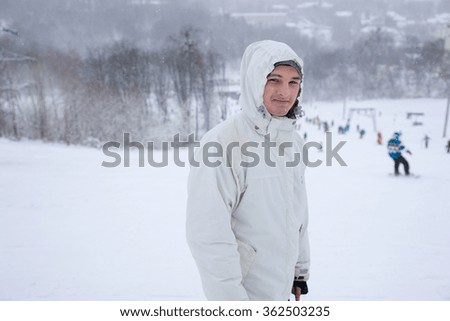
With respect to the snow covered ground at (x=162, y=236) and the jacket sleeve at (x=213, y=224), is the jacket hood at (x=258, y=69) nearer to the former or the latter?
the jacket sleeve at (x=213, y=224)

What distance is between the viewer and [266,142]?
1636 millimetres

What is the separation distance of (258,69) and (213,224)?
2.49 feet

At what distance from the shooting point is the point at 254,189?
5.24ft

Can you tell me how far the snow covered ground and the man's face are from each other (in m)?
2.43

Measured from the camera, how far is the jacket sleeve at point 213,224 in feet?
4.76

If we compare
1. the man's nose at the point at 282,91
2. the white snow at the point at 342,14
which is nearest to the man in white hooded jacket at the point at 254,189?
the man's nose at the point at 282,91

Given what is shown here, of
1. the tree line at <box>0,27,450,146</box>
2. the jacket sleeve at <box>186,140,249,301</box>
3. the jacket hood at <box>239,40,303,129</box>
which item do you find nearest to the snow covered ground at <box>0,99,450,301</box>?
the jacket sleeve at <box>186,140,249,301</box>

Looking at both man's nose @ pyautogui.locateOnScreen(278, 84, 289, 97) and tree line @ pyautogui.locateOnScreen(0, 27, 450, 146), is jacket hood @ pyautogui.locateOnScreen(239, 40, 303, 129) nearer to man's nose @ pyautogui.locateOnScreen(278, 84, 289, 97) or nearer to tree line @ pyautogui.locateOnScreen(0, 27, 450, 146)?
man's nose @ pyautogui.locateOnScreen(278, 84, 289, 97)

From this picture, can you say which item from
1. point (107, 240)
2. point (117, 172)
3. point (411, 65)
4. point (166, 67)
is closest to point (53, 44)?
point (166, 67)

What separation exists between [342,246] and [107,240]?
336cm

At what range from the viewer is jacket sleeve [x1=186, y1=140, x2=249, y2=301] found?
145 cm

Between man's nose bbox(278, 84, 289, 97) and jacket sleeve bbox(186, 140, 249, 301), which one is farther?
man's nose bbox(278, 84, 289, 97)

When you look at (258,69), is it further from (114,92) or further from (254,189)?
(114,92)

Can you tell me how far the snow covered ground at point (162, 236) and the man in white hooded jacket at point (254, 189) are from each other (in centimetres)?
185
